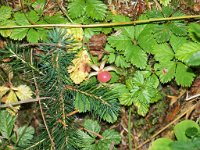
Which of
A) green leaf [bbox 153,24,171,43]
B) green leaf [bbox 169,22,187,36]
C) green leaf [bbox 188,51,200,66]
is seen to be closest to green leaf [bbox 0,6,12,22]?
green leaf [bbox 153,24,171,43]

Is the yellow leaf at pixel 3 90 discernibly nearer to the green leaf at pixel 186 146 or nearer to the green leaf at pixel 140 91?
the green leaf at pixel 140 91

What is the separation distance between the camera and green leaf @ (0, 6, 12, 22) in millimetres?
2451

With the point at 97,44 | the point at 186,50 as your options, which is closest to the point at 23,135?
the point at 97,44

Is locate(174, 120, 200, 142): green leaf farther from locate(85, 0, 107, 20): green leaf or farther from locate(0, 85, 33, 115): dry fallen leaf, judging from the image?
locate(0, 85, 33, 115): dry fallen leaf

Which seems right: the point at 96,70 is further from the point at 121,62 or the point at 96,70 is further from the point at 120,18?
the point at 120,18

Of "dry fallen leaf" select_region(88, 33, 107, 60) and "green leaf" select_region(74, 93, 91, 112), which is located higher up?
"dry fallen leaf" select_region(88, 33, 107, 60)

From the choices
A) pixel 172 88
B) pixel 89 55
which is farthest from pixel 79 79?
pixel 172 88

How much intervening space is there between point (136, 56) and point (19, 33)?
2.86 feet

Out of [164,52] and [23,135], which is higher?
[164,52]

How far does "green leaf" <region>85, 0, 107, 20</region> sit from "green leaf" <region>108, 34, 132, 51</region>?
0.17 meters

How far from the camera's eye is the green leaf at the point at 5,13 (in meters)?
2.45

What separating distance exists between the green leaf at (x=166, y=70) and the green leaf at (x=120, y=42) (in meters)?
0.27

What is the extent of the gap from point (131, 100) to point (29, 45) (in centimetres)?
87

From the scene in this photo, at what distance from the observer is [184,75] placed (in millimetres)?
2332
